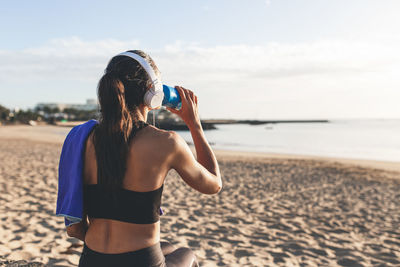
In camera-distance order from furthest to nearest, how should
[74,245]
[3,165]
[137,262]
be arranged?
[3,165]
[74,245]
[137,262]

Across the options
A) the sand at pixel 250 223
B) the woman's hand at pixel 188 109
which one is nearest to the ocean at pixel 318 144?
the sand at pixel 250 223

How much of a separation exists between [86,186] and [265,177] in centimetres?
943

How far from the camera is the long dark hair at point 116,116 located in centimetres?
144

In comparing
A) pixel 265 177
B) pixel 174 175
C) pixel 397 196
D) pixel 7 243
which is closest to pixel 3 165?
pixel 174 175

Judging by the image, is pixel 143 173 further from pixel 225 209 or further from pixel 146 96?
pixel 225 209

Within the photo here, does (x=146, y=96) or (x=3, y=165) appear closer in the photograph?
(x=146, y=96)

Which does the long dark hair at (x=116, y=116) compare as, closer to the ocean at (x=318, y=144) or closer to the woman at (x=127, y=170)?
the woman at (x=127, y=170)

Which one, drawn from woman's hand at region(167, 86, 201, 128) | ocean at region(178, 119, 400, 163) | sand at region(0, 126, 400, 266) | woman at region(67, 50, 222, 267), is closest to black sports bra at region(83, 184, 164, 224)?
woman at region(67, 50, 222, 267)

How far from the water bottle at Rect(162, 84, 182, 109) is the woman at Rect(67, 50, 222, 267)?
14cm

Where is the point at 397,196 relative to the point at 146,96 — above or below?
below

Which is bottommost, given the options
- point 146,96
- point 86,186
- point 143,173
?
point 86,186

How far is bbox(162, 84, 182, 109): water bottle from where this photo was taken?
1.70m

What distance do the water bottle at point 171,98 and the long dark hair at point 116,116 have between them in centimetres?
17

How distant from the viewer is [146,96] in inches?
60.7
